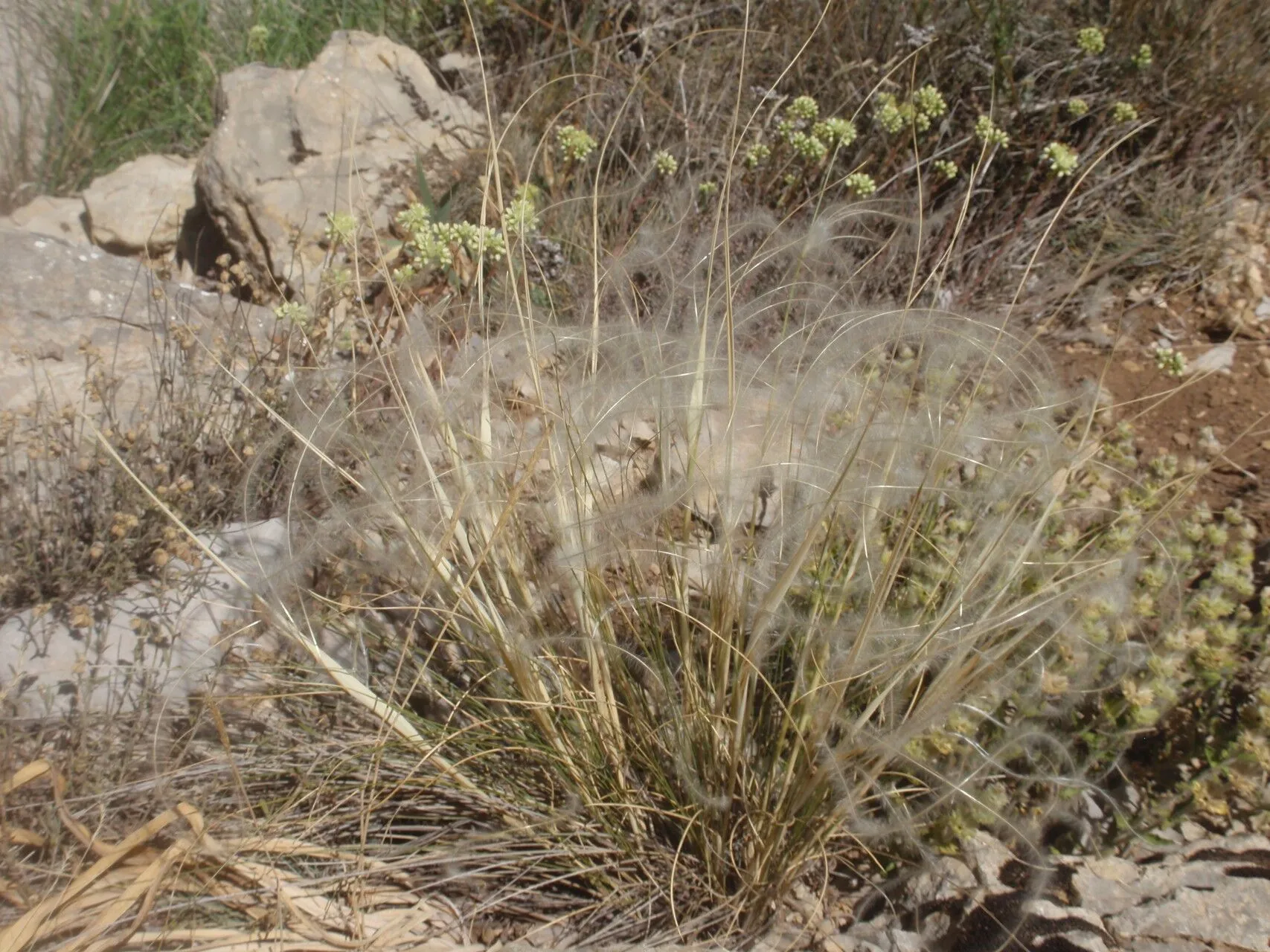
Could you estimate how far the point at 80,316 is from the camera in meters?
3.11

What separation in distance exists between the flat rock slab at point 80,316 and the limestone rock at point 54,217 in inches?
43.8

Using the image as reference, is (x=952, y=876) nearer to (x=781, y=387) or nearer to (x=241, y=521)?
(x=781, y=387)

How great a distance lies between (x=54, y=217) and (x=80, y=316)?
169 cm

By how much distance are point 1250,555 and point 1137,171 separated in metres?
2.00

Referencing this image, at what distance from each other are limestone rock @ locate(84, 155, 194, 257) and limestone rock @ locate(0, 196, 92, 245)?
99mm

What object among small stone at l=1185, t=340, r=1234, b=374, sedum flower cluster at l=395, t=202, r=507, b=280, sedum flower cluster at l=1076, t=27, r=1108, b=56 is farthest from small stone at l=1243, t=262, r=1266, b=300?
sedum flower cluster at l=395, t=202, r=507, b=280

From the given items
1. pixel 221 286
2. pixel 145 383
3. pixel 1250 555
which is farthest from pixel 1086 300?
pixel 145 383

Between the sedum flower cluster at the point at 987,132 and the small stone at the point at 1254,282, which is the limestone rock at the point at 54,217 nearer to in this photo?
the sedum flower cluster at the point at 987,132

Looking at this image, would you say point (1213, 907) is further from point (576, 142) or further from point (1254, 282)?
point (576, 142)

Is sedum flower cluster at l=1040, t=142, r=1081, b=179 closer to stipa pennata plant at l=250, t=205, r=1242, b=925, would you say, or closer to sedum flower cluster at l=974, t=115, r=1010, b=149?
sedum flower cluster at l=974, t=115, r=1010, b=149

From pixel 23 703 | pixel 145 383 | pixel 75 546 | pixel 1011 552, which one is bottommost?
pixel 23 703

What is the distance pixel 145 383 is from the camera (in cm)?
297

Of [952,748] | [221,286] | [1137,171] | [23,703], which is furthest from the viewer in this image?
[1137,171]

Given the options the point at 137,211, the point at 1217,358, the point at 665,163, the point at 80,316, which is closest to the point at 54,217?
the point at 137,211
